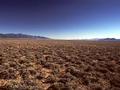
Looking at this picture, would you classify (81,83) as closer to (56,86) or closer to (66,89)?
(66,89)

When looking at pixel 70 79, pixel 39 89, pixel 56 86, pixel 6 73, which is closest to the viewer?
pixel 39 89

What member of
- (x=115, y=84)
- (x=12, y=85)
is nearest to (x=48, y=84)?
(x=12, y=85)

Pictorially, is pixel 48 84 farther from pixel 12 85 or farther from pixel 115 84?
pixel 115 84

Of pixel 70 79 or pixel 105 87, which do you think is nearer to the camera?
pixel 105 87

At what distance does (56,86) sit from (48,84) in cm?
52

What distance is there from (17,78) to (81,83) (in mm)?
3534

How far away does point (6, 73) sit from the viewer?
4.98 m

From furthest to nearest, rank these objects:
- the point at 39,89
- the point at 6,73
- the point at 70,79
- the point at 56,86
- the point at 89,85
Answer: the point at 6,73 < the point at 70,79 < the point at 89,85 < the point at 56,86 < the point at 39,89

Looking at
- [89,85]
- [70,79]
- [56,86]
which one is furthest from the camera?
[70,79]

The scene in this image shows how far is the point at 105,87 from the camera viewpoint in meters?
4.00

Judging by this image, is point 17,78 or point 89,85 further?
point 17,78

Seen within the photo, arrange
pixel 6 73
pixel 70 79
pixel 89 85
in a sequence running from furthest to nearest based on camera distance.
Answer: pixel 6 73
pixel 70 79
pixel 89 85

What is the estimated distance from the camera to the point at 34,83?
397 cm

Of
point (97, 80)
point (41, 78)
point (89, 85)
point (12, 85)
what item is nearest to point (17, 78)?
point (12, 85)
